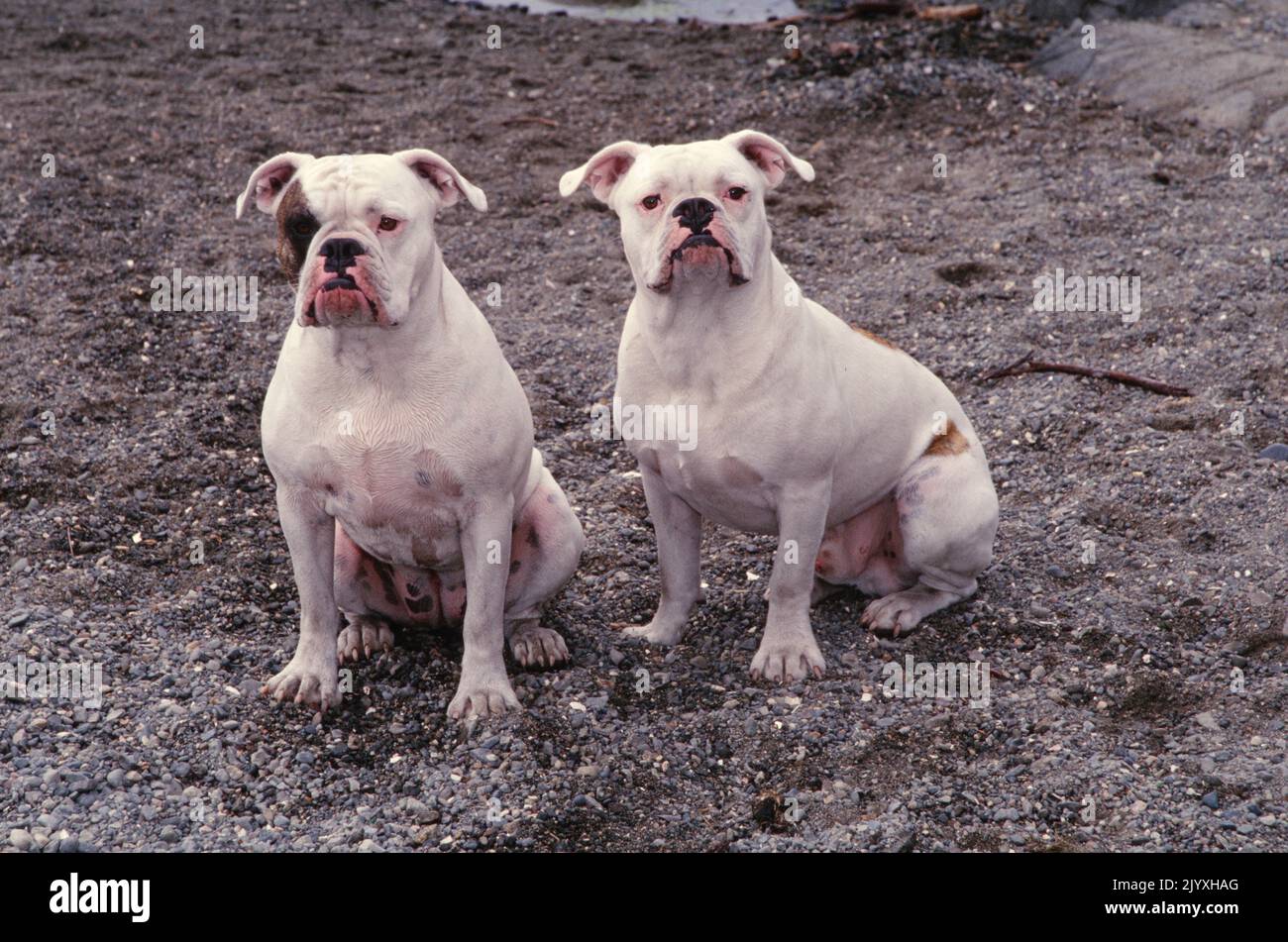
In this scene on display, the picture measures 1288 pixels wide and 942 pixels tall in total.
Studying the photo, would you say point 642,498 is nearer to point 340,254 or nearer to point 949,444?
point 949,444

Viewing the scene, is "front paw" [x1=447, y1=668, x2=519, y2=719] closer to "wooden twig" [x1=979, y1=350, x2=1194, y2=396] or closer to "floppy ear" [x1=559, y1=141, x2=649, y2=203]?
"floppy ear" [x1=559, y1=141, x2=649, y2=203]

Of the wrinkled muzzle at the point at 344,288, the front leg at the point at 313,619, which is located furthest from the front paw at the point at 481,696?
the wrinkled muzzle at the point at 344,288

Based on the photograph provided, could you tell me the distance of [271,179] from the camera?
4.10m

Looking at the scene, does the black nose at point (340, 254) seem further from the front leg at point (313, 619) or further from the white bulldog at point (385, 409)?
the front leg at point (313, 619)

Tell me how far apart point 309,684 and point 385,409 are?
962 mm

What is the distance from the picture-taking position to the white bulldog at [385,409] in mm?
3793

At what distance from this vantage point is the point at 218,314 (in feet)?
23.8

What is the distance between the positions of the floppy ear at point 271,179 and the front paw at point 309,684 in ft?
4.55

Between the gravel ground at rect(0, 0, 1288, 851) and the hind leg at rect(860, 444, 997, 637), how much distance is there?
5.0 inches

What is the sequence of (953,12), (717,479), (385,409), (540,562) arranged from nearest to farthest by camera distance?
(385,409) → (717,479) → (540,562) → (953,12)

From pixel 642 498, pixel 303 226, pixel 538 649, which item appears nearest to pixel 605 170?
pixel 303 226

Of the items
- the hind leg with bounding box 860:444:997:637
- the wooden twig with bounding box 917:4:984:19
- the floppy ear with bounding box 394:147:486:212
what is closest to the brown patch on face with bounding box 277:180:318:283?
the floppy ear with bounding box 394:147:486:212

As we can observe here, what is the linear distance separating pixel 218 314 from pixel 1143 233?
5.18 meters

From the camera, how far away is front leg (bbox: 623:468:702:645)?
4.69 m
